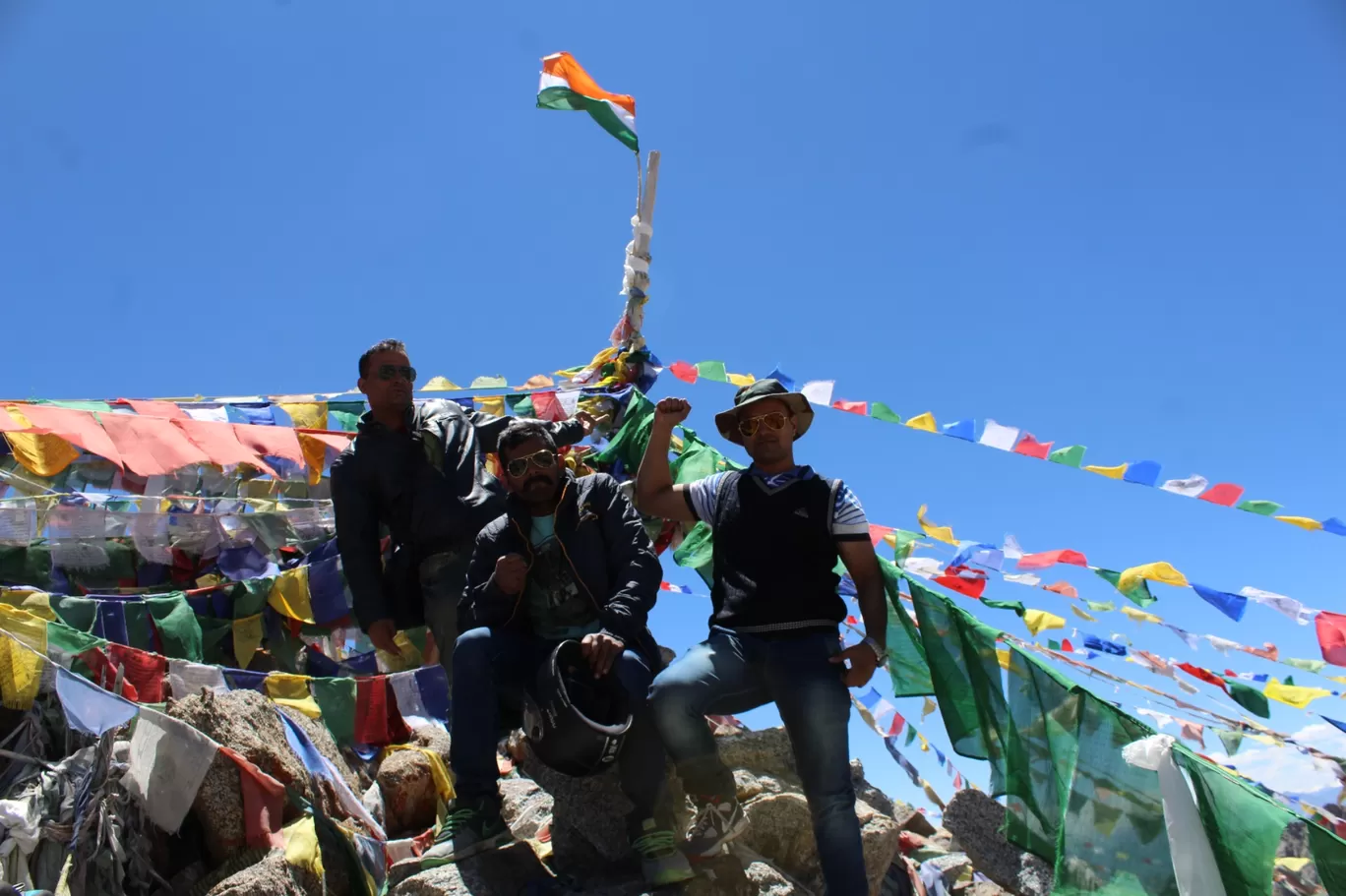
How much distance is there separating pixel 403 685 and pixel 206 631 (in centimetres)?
315

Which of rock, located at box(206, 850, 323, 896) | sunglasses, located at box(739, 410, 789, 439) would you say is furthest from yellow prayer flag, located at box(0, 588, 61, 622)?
sunglasses, located at box(739, 410, 789, 439)

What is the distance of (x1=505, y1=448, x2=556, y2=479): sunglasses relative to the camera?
4027 millimetres

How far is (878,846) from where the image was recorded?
458 centimetres

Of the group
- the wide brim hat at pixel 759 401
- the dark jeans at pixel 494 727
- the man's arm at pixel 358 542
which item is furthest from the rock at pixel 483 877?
the wide brim hat at pixel 759 401

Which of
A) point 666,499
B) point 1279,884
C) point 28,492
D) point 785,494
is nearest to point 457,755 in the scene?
point 666,499

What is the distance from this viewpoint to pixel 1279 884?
19.0ft

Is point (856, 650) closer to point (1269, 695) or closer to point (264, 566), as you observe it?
point (1269, 695)

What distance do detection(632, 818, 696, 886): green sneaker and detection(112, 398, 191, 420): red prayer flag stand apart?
6.58m

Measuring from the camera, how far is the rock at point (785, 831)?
4.45 m

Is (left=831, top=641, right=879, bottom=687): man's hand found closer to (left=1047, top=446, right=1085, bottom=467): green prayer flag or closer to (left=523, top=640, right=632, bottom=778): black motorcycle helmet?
(left=523, top=640, right=632, bottom=778): black motorcycle helmet

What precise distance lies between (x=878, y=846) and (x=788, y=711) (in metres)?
1.45

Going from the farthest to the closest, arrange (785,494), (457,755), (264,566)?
(264,566) < (785,494) < (457,755)

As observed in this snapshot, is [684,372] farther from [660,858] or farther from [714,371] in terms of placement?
[660,858]

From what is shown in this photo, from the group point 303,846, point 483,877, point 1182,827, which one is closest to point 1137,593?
point 1182,827
